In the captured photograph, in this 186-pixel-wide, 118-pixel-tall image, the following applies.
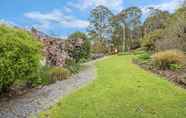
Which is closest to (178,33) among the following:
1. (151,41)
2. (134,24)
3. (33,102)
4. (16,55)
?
(16,55)

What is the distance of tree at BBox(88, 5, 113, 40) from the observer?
1772 inches

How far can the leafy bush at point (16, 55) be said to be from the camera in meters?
7.25

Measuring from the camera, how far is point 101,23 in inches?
1785

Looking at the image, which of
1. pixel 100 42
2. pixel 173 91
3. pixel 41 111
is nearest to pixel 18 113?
pixel 41 111

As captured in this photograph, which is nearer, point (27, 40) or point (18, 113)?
point (18, 113)

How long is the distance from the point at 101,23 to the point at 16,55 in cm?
3845

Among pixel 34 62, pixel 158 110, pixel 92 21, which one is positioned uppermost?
pixel 92 21

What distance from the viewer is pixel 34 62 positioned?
8.33 m

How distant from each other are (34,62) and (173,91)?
4.74m

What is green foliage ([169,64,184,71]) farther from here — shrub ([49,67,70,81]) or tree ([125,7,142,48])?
tree ([125,7,142,48])

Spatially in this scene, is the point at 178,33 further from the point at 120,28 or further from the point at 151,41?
the point at 120,28

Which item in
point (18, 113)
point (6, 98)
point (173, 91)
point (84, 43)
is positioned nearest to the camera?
point (18, 113)

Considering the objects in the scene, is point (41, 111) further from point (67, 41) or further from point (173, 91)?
point (67, 41)

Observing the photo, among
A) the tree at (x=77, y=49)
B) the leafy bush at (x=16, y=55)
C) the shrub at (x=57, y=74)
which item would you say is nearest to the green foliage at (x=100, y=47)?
the tree at (x=77, y=49)
